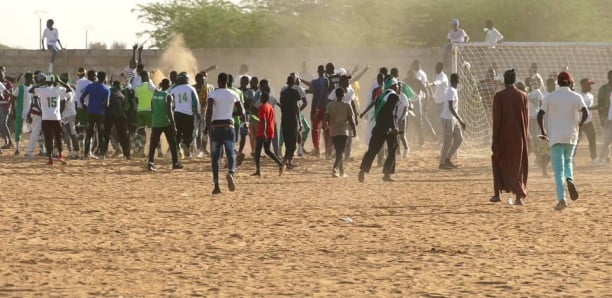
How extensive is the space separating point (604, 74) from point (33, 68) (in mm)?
16442

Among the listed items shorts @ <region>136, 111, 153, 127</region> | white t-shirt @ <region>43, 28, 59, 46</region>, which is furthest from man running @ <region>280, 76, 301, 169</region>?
white t-shirt @ <region>43, 28, 59, 46</region>

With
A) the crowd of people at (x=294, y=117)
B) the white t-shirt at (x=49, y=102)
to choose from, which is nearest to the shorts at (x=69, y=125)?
the crowd of people at (x=294, y=117)

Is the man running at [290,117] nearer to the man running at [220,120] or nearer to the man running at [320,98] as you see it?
the man running at [320,98]

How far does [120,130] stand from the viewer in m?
23.8

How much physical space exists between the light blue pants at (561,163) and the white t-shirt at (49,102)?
10.1m

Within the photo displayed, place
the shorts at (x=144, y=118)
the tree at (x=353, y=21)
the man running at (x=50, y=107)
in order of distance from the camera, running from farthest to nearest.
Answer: the tree at (x=353, y=21)
the shorts at (x=144, y=118)
the man running at (x=50, y=107)

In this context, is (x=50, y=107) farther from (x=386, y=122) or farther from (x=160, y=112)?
(x=386, y=122)

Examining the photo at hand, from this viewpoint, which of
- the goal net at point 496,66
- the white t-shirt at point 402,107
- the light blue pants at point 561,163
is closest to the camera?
the light blue pants at point 561,163

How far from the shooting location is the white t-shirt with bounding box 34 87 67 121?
21.6 meters

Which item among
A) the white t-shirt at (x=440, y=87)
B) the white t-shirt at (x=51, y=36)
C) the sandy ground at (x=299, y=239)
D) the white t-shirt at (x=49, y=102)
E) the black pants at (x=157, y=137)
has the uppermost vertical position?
the white t-shirt at (x=51, y=36)

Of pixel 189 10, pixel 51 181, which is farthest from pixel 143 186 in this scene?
pixel 189 10

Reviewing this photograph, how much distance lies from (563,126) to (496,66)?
15.1 m

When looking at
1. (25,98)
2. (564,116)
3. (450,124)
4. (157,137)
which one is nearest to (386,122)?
(450,124)

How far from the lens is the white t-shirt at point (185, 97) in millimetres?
21281
